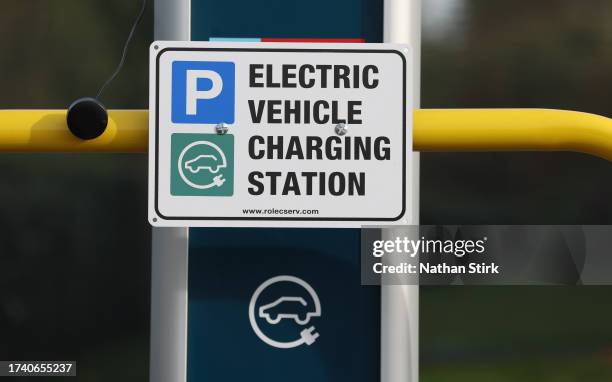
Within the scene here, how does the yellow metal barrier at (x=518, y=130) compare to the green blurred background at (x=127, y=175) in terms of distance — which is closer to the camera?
the yellow metal barrier at (x=518, y=130)

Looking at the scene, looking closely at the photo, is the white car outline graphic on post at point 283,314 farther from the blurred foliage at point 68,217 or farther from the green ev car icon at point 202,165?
the blurred foliage at point 68,217

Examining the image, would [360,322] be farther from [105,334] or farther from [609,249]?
[105,334]

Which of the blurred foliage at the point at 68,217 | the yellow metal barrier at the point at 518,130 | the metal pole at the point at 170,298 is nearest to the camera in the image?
the yellow metal barrier at the point at 518,130

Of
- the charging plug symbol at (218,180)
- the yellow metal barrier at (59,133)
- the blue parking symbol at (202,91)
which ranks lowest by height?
the charging plug symbol at (218,180)

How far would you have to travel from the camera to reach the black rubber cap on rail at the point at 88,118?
100 cm

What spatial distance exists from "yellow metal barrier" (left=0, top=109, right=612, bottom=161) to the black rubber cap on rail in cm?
1

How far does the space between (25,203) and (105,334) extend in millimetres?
714

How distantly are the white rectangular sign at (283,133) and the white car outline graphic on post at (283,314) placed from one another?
0.13m

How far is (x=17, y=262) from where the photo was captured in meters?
3.69

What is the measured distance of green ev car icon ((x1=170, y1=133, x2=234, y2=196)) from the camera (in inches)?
39.6

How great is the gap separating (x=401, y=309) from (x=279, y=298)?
0.15 metres

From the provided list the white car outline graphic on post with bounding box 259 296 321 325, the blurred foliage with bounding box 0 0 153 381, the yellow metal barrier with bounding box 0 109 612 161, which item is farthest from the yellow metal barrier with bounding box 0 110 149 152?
the blurred foliage with bounding box 0 0 153 381

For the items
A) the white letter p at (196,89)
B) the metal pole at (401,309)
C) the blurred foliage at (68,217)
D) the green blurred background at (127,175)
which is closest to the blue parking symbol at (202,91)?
the white letter p at (196,89)

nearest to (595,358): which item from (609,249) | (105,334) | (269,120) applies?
(105,334)
